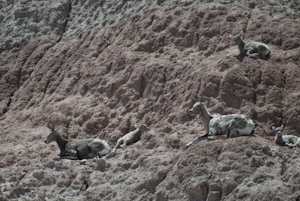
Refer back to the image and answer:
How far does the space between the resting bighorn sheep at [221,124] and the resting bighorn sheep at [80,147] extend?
2483 mm

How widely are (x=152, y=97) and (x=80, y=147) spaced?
89.0 inches

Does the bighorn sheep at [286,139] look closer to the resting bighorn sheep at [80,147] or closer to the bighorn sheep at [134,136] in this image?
the bighorn sheep at [134,136]

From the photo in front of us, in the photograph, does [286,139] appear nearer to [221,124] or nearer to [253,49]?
Result: [221,124]

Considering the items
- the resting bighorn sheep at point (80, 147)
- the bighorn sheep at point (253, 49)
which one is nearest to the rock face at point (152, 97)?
the bighorn sheep at point (253, 49)

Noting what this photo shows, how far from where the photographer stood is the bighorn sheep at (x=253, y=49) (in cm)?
1461

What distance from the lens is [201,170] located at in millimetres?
11633

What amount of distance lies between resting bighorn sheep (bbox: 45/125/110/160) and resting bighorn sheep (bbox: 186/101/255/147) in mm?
2483

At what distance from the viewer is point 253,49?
14.7 m

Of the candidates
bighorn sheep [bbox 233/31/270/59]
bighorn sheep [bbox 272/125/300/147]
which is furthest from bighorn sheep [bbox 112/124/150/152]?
bighorn sheep [bbox 272/125/300/147]

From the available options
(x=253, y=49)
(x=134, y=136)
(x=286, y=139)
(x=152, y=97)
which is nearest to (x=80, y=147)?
(x=134, y=136)

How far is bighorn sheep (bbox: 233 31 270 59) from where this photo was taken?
14609mm

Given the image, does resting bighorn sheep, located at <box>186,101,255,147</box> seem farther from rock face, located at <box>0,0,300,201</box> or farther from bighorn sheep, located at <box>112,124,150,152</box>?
bighorn sheep, located at <box>112,124,150,152</box>

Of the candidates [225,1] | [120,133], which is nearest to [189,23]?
[225,1]

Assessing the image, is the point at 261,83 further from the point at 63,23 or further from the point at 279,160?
the point at 63,23
